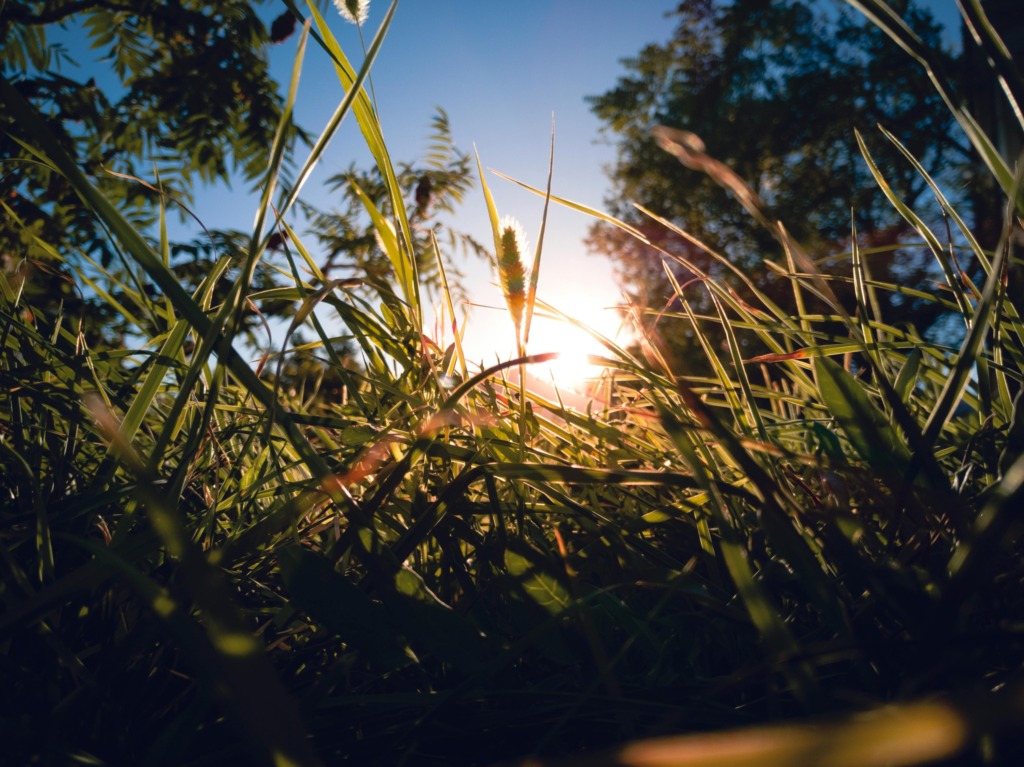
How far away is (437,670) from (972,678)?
25cm

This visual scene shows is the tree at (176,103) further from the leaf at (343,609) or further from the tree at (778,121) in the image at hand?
the tree at (778,121)

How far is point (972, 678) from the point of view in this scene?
0.20m

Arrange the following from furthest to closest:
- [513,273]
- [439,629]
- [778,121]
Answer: [778,121], [513,273], [439,629]

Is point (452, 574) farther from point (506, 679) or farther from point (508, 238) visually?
point (508, 238)

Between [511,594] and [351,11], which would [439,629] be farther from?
[351,11]

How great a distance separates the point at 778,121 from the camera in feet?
28.8

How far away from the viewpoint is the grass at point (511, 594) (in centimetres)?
18

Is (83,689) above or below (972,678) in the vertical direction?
above

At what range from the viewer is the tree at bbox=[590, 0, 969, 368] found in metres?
7.88

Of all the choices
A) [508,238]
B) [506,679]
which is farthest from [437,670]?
[508,238]

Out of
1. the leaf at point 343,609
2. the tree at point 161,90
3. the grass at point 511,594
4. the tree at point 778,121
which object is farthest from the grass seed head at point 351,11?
the tree at point 778,121

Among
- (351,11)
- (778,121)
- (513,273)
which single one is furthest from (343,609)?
(778,121)

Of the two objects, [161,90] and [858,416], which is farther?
[161,90]

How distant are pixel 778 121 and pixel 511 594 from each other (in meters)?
10.4
